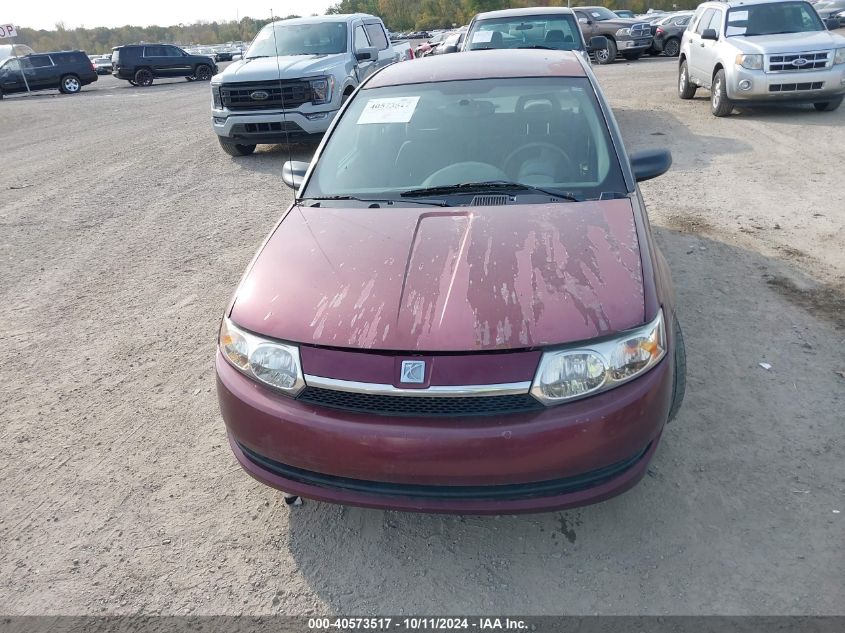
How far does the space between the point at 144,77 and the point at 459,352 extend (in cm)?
3180

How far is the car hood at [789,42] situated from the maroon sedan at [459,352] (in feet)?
26.2

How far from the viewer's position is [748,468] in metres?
2.84

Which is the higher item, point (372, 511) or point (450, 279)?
point (450, 279)

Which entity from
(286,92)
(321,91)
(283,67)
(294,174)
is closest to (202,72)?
(283,67)

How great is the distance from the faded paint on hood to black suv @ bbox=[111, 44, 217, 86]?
99.5ft

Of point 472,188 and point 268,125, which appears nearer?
point 472,188

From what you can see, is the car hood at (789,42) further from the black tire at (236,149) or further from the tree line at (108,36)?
the tree line at (108,36)

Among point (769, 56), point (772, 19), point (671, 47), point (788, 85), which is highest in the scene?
point (772, 19)

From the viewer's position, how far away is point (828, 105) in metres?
10.1

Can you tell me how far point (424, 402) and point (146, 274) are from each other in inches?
164

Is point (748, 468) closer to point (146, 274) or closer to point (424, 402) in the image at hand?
point (424, 402)

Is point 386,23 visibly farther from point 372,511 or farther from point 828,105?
point 372,511

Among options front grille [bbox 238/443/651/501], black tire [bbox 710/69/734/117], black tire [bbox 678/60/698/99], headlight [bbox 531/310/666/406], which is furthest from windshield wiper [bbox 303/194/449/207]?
black tire [bbox 678/60/698/99]

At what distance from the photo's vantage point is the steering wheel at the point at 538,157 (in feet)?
11.0
